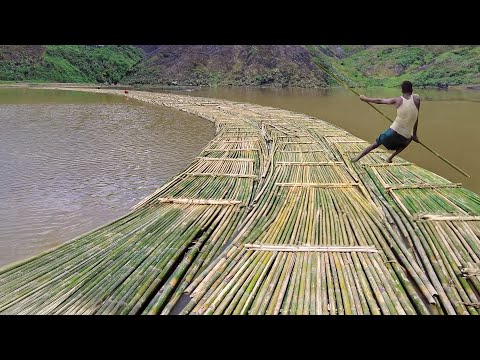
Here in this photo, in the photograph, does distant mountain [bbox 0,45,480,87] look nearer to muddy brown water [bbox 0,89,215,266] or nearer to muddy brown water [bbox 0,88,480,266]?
muddy brown water [bbox 0,88,480,266]

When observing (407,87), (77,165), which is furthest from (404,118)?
(77,165)

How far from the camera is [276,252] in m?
4.53

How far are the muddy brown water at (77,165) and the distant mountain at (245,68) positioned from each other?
25.8 m

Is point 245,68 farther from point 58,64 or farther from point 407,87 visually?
point 407,87

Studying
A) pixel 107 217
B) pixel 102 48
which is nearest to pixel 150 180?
pixel 107 217

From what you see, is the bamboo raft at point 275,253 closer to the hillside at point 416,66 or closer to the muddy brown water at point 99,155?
the muddy brown water at point 99,155

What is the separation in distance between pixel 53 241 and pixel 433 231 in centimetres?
525

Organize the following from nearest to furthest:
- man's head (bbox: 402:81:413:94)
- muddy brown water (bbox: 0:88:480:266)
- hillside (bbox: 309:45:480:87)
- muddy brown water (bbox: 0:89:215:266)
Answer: man's head (bbox: 402:81:413:94), muddy brown water (bbox: 0:89:215:266), muddy brown water (bbox: 0:88:480:266), hillside (bbox: 309:45:480:87)

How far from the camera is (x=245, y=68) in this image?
44.8 metres

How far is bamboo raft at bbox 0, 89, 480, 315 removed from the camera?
3688 millimetres

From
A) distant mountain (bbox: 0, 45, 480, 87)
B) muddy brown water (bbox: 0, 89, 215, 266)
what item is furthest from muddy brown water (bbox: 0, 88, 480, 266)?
distant mountain (bbox: 0, 45, 480, 87)

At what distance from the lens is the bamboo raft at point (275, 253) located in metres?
3.69

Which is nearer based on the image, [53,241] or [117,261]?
[117,261]
